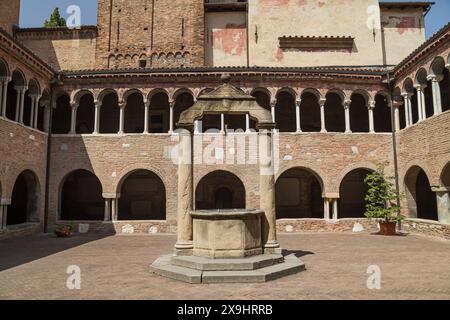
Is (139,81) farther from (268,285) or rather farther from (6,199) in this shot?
(268,285)

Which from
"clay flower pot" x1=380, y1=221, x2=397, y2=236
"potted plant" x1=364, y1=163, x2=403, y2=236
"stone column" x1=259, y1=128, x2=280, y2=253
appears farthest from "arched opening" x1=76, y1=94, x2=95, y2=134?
"clay flower pot" x1=380, y1=221, x2=397, y2=236

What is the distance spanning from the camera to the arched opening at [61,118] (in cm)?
2103

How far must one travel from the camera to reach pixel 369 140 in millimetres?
18578

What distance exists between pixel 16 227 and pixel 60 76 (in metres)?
7.73

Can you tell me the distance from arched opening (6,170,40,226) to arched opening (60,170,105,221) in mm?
3651

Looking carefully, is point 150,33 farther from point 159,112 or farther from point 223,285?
point 223,285

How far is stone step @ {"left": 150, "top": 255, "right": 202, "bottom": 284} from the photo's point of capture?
7.57m

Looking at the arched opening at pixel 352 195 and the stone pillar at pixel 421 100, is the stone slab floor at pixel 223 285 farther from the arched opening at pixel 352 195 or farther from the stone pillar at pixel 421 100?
the arched opening at pixel 352 195

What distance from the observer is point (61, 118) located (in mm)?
21391

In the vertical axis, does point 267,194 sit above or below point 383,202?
above

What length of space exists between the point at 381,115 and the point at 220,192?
10.6 metres

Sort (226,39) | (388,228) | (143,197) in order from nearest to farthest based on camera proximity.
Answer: (388,228)
(143,197)
(226,39)

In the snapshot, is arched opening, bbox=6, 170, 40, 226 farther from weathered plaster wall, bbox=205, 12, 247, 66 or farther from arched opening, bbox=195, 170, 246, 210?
weathered plaster wall, bbox=205, 12, 247, 66

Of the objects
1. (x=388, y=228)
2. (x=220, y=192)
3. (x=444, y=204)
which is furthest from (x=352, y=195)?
(x=220, y=192)
